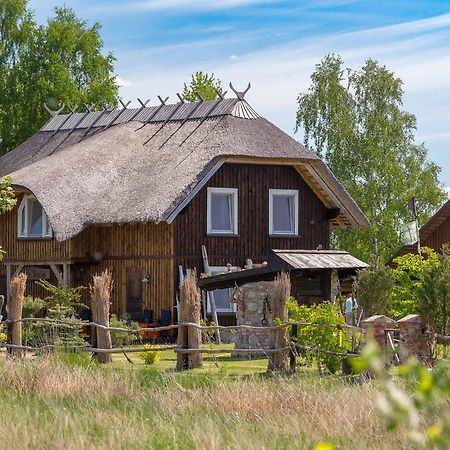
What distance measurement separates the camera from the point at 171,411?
475 inches

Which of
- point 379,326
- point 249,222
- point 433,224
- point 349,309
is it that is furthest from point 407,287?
point 379,326

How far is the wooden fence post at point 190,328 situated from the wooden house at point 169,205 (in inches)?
329

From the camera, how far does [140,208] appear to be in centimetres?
2972

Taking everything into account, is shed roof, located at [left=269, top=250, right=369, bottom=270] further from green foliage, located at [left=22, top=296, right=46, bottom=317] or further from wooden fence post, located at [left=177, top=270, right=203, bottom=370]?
green foliage, located at [left=22, top=296, right=46, bottom=317]

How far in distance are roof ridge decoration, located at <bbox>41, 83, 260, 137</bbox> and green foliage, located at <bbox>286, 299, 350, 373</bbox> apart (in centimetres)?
1453

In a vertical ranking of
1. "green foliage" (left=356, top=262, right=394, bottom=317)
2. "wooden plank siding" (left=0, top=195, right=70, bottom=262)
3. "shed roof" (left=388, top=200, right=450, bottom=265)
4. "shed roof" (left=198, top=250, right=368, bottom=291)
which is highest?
"shed roof" (left=388, top=200, right=450, bottom=265)

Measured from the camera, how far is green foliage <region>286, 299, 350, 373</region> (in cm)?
1817

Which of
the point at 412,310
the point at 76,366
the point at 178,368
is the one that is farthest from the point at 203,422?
the point at 412,310

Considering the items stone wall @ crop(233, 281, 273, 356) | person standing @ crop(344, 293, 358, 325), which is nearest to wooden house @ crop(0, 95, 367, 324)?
stone wall @ crop(233, 281, 273, 356)

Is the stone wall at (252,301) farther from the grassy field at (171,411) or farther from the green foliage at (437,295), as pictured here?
the grassy field at (171,411)

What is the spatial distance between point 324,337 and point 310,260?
630 centimetres

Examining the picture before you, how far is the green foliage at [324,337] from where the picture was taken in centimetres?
1817

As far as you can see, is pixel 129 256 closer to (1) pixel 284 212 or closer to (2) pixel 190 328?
(1) pixel 284 212

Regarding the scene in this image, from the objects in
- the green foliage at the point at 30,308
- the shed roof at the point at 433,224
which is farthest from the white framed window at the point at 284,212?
the green foliage at the point at 30,308
